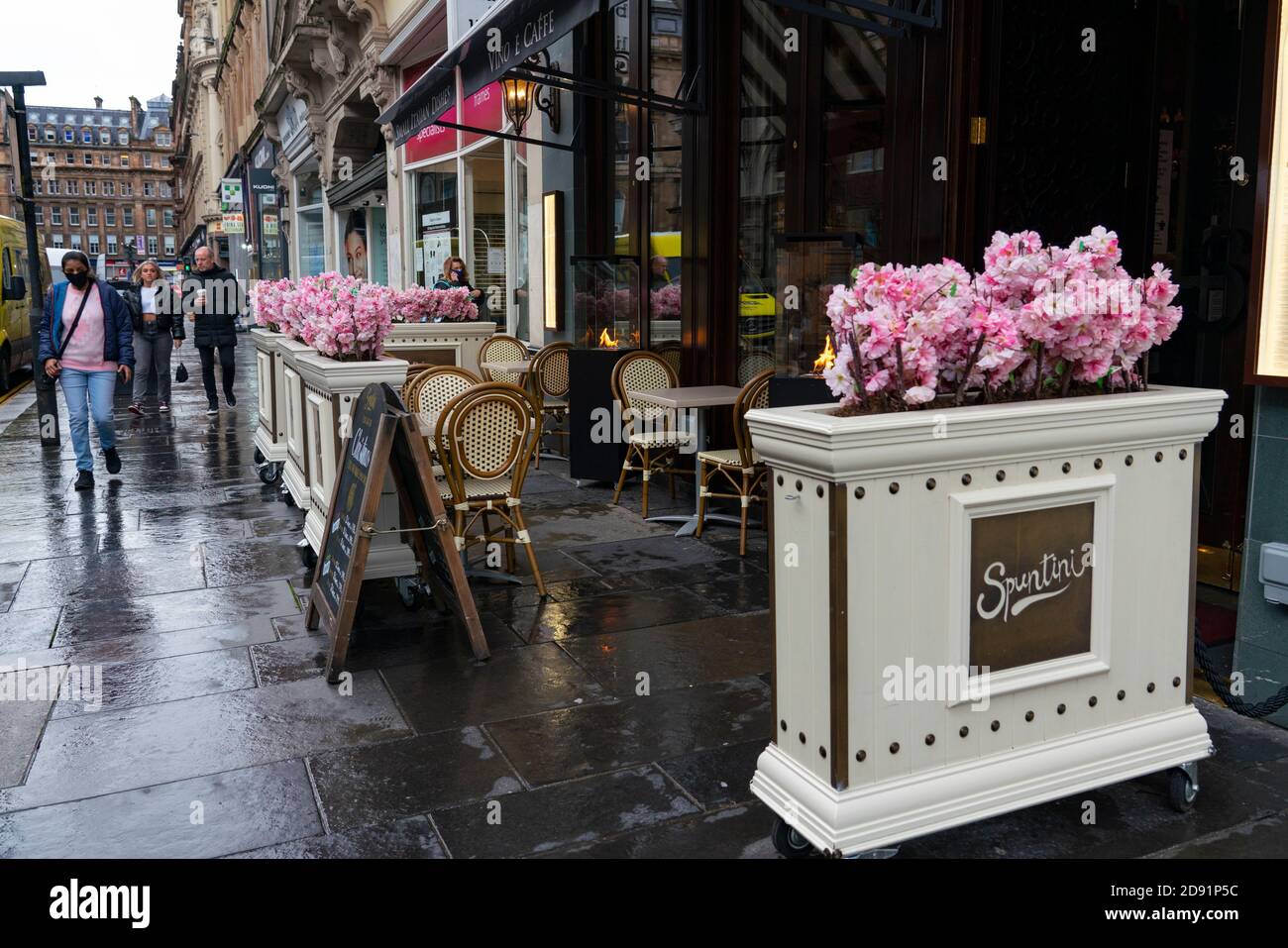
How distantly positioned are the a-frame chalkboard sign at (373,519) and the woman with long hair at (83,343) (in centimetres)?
497

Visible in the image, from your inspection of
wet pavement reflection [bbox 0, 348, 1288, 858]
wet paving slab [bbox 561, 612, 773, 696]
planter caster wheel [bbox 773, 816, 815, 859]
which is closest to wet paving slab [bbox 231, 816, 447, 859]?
wet pavement reflection [bbox 0, 348, 1288, 858]

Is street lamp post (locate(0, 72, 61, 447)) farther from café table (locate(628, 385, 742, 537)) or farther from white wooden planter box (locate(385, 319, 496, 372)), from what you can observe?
café table (locate(628, 385, 742, 537))

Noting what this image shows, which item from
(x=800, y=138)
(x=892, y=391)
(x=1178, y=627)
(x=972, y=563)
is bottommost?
(x=1178, y=627)

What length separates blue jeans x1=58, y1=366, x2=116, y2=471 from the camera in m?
9.63

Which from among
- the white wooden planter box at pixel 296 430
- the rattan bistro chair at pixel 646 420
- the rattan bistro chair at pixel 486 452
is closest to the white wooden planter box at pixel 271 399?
the white wooden planter box at pixel 296 430

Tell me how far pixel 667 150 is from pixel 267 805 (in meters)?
7.51

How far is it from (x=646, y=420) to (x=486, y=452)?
2930 millimetres

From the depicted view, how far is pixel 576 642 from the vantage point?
546 centimetres

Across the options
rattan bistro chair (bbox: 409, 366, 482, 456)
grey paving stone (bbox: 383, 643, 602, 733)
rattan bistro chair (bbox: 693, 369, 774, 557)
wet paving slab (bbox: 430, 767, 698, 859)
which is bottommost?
wet paving slab (bbox: 430, 767, 698, 859)

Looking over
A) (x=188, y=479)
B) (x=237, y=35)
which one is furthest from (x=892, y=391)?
(x=237, y=35)

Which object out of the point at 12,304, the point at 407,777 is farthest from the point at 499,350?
the point at 12,304

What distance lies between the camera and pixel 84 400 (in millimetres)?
9750

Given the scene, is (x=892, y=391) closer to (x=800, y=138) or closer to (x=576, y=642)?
(x=576, y=642)

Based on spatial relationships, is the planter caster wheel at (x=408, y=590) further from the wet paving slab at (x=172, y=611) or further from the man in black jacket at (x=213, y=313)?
the man in black jacket at (x=213, y=313)
